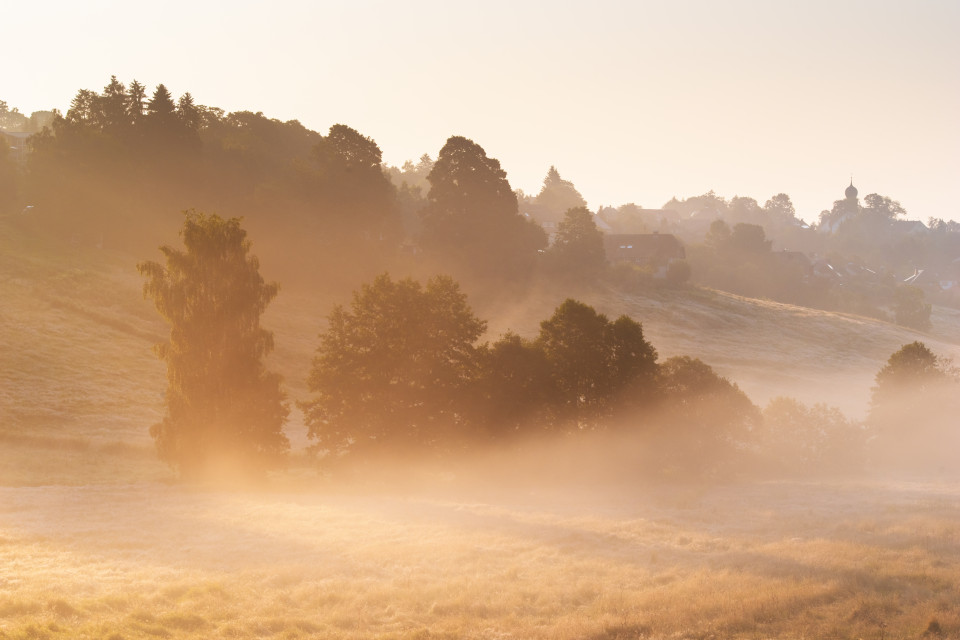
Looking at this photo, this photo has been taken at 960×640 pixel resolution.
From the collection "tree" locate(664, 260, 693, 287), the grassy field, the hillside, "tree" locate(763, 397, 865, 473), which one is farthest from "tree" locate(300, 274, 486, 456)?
"tree" locate(664, 260, 693, 287)

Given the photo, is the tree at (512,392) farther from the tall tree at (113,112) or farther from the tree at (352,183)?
the tall tree at (113,112)

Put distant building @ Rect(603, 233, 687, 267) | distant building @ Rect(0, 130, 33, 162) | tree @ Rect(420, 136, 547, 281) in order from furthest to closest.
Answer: distant building @ Rect(603, 233, 687, 267) < distant building @ Rect(0, 130, 33, 162) < tree @ Rect(420, 136, 547, 281)

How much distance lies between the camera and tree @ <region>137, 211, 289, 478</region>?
112 feet

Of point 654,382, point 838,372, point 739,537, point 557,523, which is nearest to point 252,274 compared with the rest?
point 557,523

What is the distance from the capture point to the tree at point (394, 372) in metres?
37.1

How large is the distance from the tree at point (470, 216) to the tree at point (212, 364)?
5010 centimetres

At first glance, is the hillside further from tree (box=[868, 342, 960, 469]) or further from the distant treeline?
tree (box=[868, 342, 960, 469])

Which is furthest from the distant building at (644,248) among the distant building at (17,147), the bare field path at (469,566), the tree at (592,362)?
the bare field path at (469,566)

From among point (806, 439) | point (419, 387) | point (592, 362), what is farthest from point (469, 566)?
point (806, 439)

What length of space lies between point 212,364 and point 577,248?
207ft

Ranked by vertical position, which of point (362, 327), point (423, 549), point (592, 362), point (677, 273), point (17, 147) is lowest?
point (423, 549)

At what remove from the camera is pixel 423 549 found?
2423 cm

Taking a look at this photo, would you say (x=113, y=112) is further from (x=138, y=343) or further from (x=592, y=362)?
(x=592, y=362)

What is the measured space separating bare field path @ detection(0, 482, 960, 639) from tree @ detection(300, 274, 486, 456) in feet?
13.4
